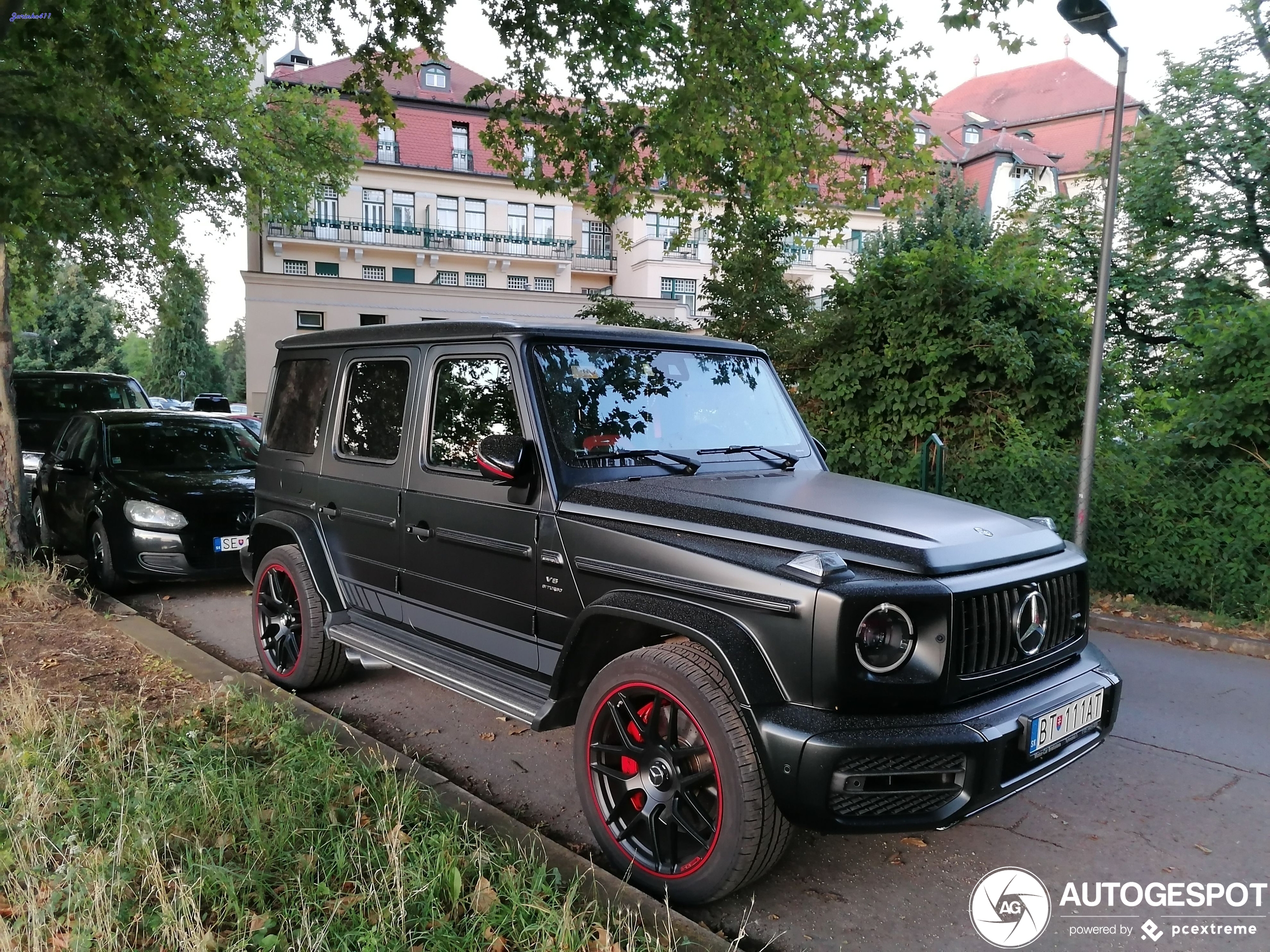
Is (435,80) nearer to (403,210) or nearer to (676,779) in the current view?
(403,210)

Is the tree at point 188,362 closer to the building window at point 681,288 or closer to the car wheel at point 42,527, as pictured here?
the building window at point 681,288

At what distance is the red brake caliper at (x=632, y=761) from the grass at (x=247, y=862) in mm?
424

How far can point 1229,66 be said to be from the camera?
20453 mm

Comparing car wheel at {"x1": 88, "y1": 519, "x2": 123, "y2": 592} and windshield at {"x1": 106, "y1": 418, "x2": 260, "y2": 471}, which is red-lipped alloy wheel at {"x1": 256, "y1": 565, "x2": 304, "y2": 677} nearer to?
car wheel at {"x1": 88, "y1": 519, "x2": 123, "y2": 592}

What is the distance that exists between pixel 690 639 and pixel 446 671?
4.63ft

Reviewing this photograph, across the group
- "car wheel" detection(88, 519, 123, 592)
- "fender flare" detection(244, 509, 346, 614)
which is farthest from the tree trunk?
"fender flare" detection(244, 509, 346, 614)

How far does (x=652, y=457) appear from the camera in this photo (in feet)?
12.5

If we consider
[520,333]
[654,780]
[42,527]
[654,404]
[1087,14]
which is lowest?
[42,527]

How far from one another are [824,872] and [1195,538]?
19.4 feet

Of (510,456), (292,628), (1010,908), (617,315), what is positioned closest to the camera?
(1010,908)

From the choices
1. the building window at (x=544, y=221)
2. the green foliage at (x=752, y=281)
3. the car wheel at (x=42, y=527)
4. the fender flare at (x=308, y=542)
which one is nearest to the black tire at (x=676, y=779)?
the fender flare at (x=308, y=542)

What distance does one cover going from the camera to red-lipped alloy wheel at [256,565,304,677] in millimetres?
5141

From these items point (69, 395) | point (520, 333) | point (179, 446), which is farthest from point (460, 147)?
point (520, 333)

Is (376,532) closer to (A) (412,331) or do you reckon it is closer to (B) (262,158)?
(A) (412,331)
